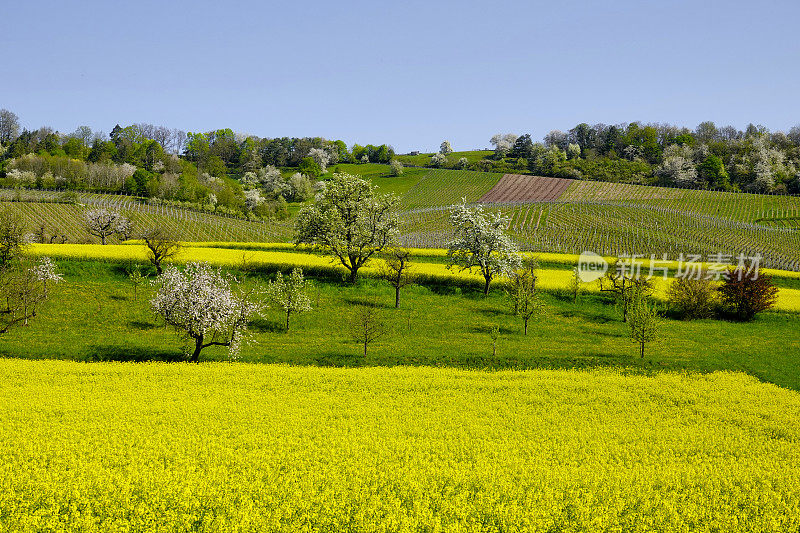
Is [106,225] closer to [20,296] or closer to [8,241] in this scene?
[8,241]

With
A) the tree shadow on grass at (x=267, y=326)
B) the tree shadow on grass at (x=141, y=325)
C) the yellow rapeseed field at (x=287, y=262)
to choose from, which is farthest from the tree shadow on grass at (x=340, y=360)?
the yellow rapeseed field at (x=287, y=262)

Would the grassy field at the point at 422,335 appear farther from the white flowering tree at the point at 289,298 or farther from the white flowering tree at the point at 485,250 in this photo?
the white flowering tree at the point at 485,250

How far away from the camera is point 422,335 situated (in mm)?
42312

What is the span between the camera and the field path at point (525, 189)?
132 metres

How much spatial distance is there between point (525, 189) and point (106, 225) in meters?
96.0

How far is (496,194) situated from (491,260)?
84008mm

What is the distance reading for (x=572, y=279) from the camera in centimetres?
5872

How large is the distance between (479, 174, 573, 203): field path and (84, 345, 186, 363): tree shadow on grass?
341 ft

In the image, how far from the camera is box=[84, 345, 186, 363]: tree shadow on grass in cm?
3328

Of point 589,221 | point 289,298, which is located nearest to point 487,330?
point 289,298

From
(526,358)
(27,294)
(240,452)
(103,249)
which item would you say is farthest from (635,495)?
(103,249)

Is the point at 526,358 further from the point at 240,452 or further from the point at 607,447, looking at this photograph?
the point at 240,452

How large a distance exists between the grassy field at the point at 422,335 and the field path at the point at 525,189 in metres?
77.9

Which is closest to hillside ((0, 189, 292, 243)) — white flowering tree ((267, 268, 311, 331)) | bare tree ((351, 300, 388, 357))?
white flowering tree ((267, 268, 311, 331))
